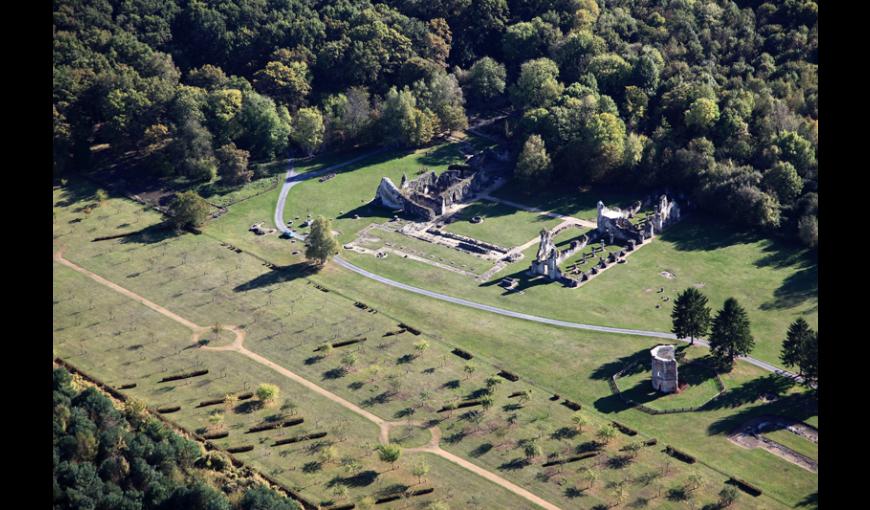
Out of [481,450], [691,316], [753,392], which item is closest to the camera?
[481,450]

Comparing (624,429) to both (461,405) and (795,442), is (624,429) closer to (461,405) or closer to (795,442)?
(795,442)

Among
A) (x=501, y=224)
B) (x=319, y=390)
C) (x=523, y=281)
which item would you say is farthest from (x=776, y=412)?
(x=501, y=224)

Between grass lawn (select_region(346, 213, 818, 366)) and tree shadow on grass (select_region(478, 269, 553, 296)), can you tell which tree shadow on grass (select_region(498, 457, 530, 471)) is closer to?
grass lawn (select_region(346, 213, 818, 366))

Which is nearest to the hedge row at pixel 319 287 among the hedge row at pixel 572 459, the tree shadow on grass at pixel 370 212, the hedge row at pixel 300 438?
the tree shadow on grass at pixel 370 212

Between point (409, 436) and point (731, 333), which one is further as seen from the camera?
point (731, 333)

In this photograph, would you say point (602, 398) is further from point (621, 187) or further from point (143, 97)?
point (143, 97)
